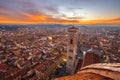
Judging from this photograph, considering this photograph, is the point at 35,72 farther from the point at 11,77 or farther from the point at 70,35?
the point at 70,35

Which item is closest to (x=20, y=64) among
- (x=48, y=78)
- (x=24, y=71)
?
(x=24, y=71)

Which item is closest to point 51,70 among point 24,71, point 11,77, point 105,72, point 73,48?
point 24,71

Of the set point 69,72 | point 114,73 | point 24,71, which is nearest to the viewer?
point 114,73

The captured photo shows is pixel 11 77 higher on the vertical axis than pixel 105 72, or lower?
lower

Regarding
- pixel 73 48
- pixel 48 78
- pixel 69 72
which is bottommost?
pixel 48 78

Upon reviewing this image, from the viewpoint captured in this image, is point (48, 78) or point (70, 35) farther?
point (48, 78)

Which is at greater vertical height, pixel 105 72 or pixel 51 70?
pixel 105 72

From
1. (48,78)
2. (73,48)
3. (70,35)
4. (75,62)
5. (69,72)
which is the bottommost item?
(48,78)

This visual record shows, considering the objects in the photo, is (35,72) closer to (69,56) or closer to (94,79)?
(69,56)

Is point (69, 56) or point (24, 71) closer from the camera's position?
point (69, 56)

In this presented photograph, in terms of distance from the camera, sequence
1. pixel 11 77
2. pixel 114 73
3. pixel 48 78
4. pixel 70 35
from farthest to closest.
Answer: pixel 48 78, pixel 11 77, pixel 70 35, pixel 114 73
